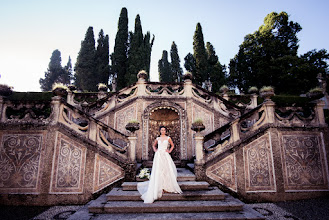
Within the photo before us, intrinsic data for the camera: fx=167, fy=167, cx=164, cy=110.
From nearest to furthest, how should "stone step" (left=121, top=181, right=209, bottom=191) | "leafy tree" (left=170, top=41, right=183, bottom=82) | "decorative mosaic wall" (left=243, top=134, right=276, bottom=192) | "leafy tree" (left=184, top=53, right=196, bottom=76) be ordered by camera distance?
"stone step" (left=121, top=181, right=209, bottom=191) < "decorative mosaic wall" (left=243, top=134, right=276, bottom=192) < "leafy tree" (left=184, top=53, right=196, bottom=76) < "leafy tree" (left=170, top=41, right=183, bottom=82)

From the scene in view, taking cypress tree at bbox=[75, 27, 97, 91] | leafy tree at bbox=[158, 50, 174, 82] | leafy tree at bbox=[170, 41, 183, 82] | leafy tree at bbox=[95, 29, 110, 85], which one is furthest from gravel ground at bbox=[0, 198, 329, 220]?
leafy tree at bbox=[170, 41, 183, 82]

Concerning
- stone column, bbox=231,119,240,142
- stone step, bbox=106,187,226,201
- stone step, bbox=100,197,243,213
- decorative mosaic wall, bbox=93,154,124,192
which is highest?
stone column, bbox=231,119,240,142

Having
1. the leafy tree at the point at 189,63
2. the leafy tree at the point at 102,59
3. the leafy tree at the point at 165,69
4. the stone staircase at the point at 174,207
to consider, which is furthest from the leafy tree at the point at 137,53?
the stone staircase at the point at 174,207

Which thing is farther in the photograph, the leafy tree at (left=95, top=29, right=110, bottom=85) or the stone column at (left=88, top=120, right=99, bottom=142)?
the leafy tree at (left=95, top=29, right=110, bottom=85)

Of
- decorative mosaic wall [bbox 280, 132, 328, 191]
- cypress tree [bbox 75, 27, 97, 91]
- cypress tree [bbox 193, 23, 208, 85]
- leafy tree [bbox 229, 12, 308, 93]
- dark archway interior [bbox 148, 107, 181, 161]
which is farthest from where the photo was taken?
→ cypress tree [bbox 75, 27, 97, 91]

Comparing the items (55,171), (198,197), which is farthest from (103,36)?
(198,197)

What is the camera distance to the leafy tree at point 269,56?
24000 millimetres

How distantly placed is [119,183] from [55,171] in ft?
6.73

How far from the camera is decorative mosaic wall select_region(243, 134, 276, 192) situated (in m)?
5.55

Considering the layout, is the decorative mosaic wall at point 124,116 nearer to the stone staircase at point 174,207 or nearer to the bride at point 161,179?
the bride at point 161,179

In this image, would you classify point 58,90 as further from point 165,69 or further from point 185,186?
point 165,69

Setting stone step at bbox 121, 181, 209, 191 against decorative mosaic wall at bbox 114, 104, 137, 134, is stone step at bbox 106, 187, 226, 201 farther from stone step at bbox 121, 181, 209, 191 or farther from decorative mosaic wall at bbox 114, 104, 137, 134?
decorative mosaic wall at bbox 114, 104, 137, 134

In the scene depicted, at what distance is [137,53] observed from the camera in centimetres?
2519

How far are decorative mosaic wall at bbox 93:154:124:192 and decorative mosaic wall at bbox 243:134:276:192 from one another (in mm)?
4256
